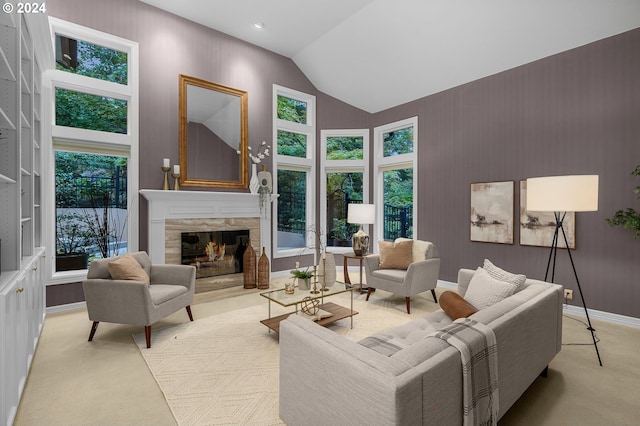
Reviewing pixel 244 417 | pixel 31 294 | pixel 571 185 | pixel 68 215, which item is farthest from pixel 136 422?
pixel 571 185

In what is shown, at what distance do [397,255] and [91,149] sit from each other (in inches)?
160

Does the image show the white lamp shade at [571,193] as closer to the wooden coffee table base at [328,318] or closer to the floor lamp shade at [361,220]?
the wooden coffee table base at [328,318]

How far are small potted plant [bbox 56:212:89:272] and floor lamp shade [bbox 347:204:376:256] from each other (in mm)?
3463

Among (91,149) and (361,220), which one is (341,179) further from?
(91,149)

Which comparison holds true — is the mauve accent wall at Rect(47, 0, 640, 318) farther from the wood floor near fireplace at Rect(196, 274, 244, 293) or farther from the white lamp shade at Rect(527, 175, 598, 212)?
the white lamp shade at Rect(527, 175, 598, 212)

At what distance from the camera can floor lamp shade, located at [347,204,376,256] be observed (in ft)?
14.2

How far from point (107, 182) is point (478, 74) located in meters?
5.25

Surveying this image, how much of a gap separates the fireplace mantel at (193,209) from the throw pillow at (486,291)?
11.5 ft

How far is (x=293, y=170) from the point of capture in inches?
223

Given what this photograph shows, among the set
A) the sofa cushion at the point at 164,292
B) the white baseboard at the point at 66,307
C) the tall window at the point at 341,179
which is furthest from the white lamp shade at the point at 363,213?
the white baseboard at the point at 66,307

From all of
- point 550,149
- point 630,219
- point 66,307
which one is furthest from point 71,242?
point 630,219

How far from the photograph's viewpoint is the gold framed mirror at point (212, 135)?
4.45 metres

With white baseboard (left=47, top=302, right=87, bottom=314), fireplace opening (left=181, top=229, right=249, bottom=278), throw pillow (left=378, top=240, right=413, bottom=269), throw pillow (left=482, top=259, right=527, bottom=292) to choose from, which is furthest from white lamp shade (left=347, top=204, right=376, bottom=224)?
white baseboard (left=47, top=302, right=87, bottom=314)

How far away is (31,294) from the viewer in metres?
2.43
